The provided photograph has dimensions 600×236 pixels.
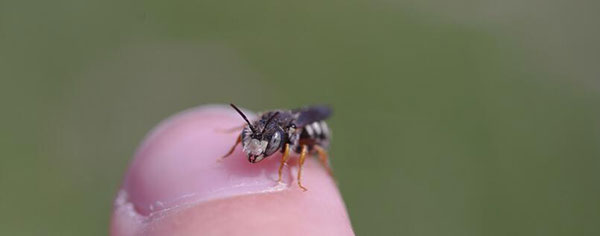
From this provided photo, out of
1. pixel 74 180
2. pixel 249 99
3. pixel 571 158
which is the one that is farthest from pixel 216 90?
pixel 571 158

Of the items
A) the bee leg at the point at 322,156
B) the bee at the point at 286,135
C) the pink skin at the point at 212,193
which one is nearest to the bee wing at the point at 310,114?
the bee at the point at 286,135

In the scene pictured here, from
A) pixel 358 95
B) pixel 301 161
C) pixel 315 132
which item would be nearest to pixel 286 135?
pixel 301 161

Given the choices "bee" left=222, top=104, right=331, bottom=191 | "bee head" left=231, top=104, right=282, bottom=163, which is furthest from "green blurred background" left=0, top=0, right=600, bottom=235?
"bee head" left=231, top=104, right=282, bottom=163

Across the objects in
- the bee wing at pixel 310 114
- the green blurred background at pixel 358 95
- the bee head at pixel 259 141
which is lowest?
the green blurred background at pixel 358 95

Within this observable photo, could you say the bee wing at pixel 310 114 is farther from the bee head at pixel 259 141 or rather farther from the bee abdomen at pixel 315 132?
the bee head at pixel 259 141

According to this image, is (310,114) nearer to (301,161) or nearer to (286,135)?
(286,135)

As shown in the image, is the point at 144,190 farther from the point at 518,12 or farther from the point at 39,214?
the point at 518,12
